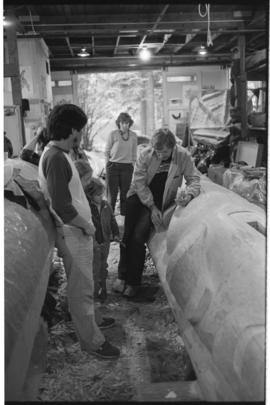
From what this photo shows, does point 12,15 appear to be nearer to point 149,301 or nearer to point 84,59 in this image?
point 149,301

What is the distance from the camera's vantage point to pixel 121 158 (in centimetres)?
677

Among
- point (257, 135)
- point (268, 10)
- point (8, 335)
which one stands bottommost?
point (8, 335)

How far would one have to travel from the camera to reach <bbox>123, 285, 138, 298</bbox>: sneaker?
14.1ft

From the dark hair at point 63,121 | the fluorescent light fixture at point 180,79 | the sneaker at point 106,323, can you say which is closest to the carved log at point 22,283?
the dark hair at point 63,121

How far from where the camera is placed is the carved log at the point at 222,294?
1.87 metres

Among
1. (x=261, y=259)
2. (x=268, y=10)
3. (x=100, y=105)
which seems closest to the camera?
(x=268, y=10)

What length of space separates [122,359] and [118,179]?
13.2 ft

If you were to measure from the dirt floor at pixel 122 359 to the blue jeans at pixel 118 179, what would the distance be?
8.95 feet

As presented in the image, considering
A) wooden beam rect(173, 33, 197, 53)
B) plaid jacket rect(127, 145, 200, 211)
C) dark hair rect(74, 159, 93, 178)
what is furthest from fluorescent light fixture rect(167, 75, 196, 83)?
dark hair rect(74, 159, 93, 178)

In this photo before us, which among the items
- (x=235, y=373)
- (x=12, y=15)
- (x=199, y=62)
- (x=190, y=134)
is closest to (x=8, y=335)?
(x=235, y=373)

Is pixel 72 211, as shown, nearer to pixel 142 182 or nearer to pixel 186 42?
pixel 142 182

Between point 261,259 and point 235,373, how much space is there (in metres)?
0.61

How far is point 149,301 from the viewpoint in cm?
423

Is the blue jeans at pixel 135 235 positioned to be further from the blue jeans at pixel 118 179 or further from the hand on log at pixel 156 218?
the blue jeans at pixel 118 179
